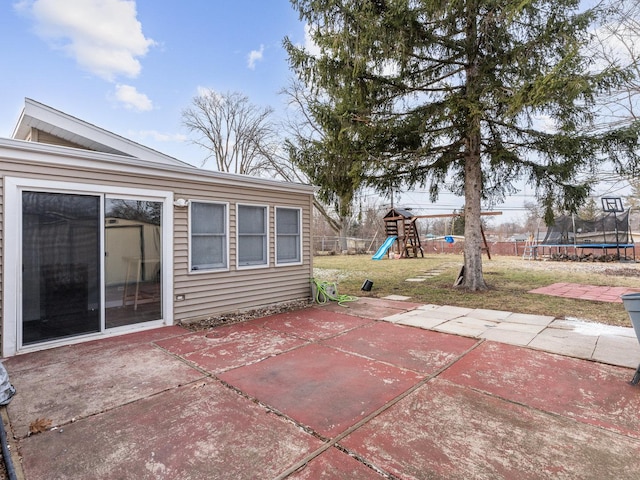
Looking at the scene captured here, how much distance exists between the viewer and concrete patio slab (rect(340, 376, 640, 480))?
1826 millimetres

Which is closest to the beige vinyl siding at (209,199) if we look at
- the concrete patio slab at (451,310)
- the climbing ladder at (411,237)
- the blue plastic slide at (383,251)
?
the concrete patio slab at (451,310)

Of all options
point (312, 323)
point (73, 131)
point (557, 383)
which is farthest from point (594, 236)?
point (73, 131)

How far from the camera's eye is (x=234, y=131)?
24.0m

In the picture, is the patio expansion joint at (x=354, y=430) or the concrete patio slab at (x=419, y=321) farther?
the concrete patio slab at (x=419, y=321)

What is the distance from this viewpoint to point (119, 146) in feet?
16.4

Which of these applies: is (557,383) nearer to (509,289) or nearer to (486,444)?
(486,444)

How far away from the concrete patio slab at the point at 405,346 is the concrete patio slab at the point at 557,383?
0.71 ft

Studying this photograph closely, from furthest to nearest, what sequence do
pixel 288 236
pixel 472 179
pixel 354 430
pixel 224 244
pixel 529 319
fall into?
pixel 472 179, pixel 288 236, pixel 224 244, pixel 529 319, pixel 354 430

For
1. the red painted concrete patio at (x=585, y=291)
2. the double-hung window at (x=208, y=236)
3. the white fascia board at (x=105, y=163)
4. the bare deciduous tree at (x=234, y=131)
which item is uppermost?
the bare deciduous tree at (x=234, y=131)

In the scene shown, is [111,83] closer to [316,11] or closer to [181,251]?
[316,11]

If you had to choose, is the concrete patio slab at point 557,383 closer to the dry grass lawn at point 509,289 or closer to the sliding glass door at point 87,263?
the dry grass lawn at point 509,289

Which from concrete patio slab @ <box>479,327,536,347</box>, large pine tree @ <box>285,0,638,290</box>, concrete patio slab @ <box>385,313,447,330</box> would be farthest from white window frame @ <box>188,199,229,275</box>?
concrete patio slab @ <box>479,327,536,347</box>

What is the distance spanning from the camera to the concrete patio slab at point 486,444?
1826mm

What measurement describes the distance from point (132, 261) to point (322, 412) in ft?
12.1
